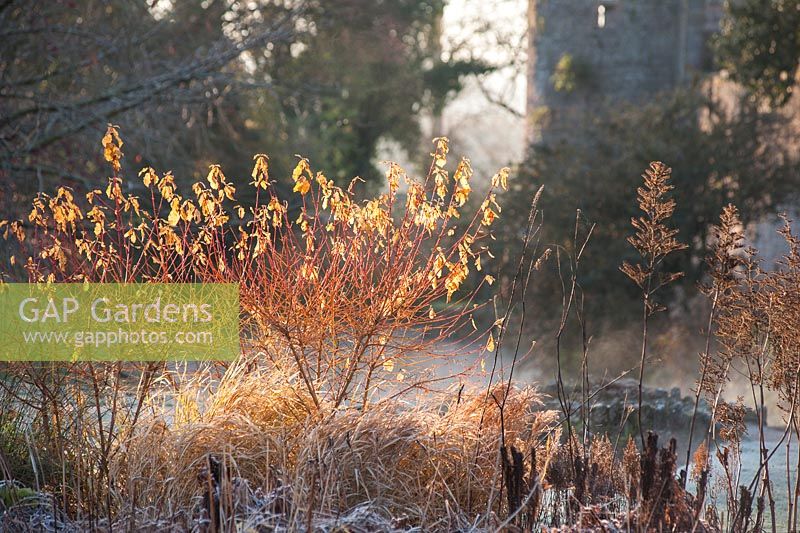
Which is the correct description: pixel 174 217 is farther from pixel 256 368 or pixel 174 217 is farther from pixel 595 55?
pixel 595 55

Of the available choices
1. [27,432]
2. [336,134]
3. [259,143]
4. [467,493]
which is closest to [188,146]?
[259,143]

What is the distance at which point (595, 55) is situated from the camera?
46.8 ft

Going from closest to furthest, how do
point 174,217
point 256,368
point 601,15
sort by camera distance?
point 174,217, point 256,368, point 601,15

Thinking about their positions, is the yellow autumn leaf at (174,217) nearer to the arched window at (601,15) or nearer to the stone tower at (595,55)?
the stone tower at (595,55)

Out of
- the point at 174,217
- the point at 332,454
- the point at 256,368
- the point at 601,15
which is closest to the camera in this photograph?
the point at 332,454

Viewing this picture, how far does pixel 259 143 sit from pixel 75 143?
167 inches

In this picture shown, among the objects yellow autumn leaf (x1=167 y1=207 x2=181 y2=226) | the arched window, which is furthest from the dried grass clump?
the arched window

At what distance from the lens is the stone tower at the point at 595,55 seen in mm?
14172

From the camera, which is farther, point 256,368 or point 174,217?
point 256,368

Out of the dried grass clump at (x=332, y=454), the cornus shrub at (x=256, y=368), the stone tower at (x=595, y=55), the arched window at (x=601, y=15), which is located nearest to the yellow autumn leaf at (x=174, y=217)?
the cornus shrub at (x=256, y=368)

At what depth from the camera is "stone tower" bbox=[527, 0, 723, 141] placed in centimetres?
1417

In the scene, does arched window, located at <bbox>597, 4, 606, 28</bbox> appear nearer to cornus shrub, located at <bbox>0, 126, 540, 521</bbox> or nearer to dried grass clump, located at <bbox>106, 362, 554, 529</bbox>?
cornus shrub, located at <bbox>0, 126, 540, 521</bbox>

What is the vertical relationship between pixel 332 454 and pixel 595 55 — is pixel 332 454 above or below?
below

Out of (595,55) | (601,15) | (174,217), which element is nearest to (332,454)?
(174,217)
